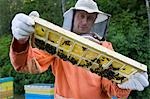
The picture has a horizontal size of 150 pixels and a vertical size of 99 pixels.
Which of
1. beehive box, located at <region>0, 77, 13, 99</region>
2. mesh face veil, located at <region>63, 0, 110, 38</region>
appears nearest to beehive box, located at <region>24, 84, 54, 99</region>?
beehive box, located at <region>0, 77, 13, 99</region>

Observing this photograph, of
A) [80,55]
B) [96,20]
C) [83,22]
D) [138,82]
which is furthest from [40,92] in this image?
[138,82]

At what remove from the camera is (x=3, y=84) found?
30.5 feet

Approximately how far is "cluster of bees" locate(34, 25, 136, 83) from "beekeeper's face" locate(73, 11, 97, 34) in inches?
17.8

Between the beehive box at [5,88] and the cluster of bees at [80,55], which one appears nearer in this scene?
the cluster of bees at [80,55]

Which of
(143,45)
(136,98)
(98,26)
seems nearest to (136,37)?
(143,45)

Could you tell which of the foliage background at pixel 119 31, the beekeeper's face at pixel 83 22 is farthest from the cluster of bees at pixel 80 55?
the foliage background at pixel 119 31

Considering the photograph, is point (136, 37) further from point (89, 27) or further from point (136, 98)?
point (89, 27)

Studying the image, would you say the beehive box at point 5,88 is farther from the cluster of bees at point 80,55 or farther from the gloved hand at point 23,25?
the gloved hand at point 23,25

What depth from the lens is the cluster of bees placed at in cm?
234

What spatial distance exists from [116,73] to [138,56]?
6906 millimetres

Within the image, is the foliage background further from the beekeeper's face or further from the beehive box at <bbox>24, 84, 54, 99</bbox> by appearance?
the beekeeper's face

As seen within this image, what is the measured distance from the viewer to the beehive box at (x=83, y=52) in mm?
2311

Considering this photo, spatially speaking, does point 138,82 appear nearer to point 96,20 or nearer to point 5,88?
point 96,20

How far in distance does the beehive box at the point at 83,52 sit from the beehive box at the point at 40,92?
237 inches
